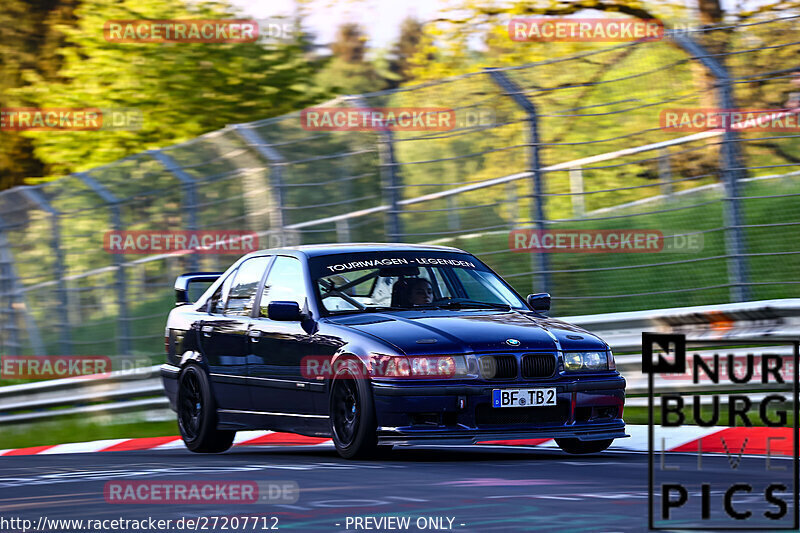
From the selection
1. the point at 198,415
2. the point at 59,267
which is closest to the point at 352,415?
the point at 198,415

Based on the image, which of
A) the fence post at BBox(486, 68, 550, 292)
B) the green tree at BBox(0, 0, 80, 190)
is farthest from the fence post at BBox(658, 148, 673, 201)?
the green tree at BBox(0, 0, 80, 190)

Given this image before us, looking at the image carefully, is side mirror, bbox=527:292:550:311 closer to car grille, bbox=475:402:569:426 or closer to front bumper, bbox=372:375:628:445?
front bumper, bbox=372:375:628:445

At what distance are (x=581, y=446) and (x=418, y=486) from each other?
245 centimetres

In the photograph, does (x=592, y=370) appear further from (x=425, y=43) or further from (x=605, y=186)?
(x=425, y=43)

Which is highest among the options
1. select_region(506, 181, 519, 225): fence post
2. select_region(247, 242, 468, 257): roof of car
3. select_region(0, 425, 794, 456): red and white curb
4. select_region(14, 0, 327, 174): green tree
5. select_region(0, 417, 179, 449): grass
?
select_region(14, 0, 327, 174): green tree

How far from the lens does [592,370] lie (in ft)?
32.2

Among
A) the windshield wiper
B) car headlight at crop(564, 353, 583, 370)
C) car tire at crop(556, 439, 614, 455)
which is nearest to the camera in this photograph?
car headlight at crop(564, 353, 583, 370)

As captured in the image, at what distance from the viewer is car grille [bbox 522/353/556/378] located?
9.52 metres

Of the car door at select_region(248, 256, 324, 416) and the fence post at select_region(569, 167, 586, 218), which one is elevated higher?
the fence post at select_region(569, 167, 586, 218)

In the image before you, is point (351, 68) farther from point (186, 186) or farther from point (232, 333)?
point (232, 333)

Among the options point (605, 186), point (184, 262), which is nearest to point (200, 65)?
point (184, 262)

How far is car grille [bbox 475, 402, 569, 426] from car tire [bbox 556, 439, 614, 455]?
579mm

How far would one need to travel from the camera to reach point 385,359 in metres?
9.37

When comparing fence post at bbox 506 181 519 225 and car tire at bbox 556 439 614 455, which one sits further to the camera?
fence post at bbox 506 181 519 225
